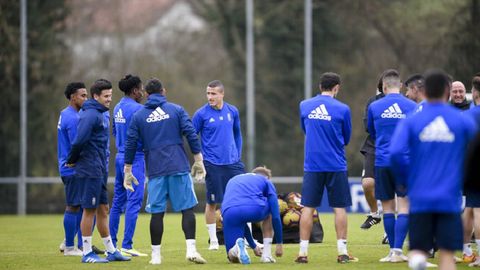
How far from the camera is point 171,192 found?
39.3 feet

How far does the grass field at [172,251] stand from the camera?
1176 cm

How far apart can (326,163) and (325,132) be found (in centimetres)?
38

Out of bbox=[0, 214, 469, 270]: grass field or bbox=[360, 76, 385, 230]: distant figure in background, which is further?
bbox=[360, 76, 385, 230]: distant figure in background

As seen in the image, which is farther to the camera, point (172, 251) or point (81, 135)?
point (172, 251)

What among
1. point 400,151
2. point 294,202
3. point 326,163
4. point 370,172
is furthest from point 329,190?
point 400,151

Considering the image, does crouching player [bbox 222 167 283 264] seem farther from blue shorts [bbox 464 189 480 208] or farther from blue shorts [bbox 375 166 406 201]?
blue shorts [bbox 464 189 480 208]

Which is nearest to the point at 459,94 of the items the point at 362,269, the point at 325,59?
the point at 362,269

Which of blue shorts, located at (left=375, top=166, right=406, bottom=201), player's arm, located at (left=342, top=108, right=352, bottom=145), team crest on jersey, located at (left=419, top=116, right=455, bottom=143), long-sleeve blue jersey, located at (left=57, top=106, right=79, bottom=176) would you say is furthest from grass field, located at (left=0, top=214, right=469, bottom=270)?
team crest on jersey, located at (left=419, top=116, right=455, bottom=143)

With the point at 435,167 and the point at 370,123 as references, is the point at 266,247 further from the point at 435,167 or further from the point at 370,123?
the point at 435,167

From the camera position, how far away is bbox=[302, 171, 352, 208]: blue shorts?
39.2 feet

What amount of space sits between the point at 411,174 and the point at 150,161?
4.38 metres

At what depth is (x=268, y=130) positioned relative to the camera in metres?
27.4

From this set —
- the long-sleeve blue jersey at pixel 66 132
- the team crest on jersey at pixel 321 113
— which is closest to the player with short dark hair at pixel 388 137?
the team crest on jersey at pixel 321 113

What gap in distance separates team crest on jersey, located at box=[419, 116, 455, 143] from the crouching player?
3.77 m
